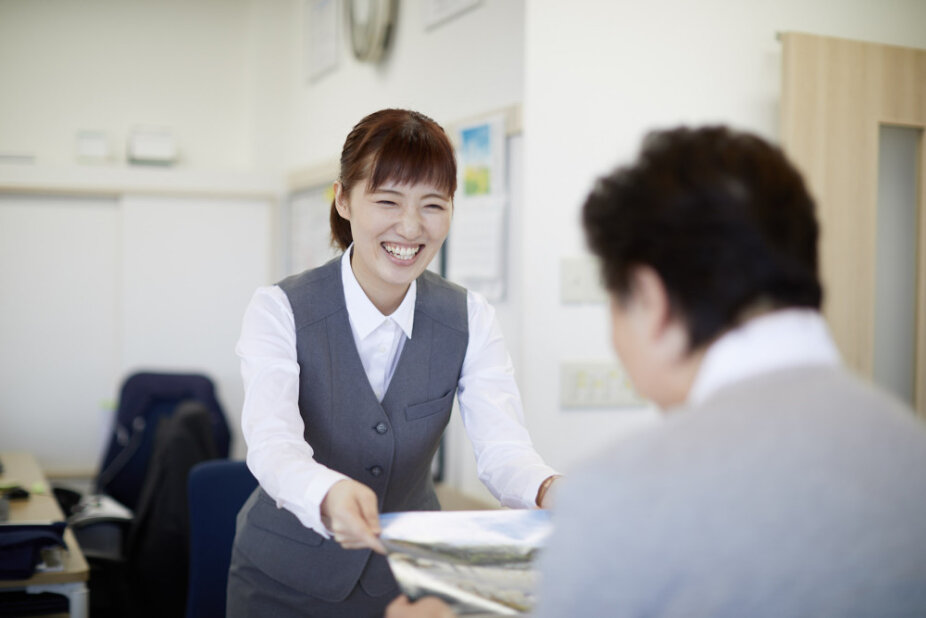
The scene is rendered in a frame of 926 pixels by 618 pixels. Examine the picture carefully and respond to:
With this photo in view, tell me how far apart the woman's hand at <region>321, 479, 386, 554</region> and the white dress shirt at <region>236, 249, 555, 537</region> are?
0.07 ft

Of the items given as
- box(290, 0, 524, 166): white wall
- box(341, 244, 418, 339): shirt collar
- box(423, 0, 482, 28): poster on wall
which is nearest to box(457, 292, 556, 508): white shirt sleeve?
box(341, 244, 418, 339): shirt collar

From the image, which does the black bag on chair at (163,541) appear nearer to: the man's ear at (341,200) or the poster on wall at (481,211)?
the poster on wall at (481,211)

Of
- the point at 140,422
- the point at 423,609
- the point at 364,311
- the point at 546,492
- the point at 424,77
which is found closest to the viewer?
the point at 423,609

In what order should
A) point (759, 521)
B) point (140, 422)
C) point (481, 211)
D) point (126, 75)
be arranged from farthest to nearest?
point (126, 75) < point (140, 422) < point (481, 211) < point (759, 521)

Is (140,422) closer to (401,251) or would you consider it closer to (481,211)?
(481,211)

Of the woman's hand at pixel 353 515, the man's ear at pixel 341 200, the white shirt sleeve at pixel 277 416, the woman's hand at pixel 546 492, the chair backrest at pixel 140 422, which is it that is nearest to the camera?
the woman's hand at pixel 353 515

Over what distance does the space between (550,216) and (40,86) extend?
3246 millimetres

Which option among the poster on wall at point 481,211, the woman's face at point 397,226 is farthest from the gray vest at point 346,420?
the poster on wall at point 481,211

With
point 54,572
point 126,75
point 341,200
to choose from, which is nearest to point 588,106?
point 341,200

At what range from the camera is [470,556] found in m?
1.13

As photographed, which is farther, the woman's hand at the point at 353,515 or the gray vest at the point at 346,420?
the gray vest at the point at 346,420

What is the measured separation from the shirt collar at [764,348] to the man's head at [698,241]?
0.04 feet

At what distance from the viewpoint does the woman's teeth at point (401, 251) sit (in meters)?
1.56

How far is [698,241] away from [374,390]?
3.10 ft
